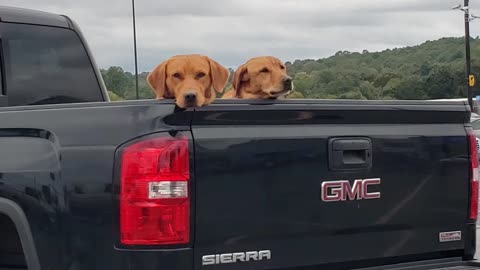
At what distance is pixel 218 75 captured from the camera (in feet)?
10.3

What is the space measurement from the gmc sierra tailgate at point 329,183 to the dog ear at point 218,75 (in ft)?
0.91

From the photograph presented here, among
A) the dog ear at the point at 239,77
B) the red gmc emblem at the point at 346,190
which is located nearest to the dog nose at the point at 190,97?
the red gmc emblem at the point at 346,190

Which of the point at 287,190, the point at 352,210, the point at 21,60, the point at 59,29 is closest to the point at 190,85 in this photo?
the point at 287,190

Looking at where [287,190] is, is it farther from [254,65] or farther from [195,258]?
[254,65]

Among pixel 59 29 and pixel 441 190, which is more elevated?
pixel 59 29

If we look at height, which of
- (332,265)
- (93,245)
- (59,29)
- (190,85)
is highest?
(59,29)

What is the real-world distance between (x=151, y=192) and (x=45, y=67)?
6.53 ft

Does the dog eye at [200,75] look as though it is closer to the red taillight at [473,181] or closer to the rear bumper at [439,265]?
the rear bumper at [439,265]

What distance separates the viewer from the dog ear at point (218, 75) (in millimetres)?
3090

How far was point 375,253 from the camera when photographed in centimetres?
320

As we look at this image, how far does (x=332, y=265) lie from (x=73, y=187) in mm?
1192

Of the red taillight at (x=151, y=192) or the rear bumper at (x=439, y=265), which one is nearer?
the red taillight at (x=151, y=192)

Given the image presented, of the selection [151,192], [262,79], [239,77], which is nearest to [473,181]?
[262,79]

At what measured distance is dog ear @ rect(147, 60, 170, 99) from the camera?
2994mm
